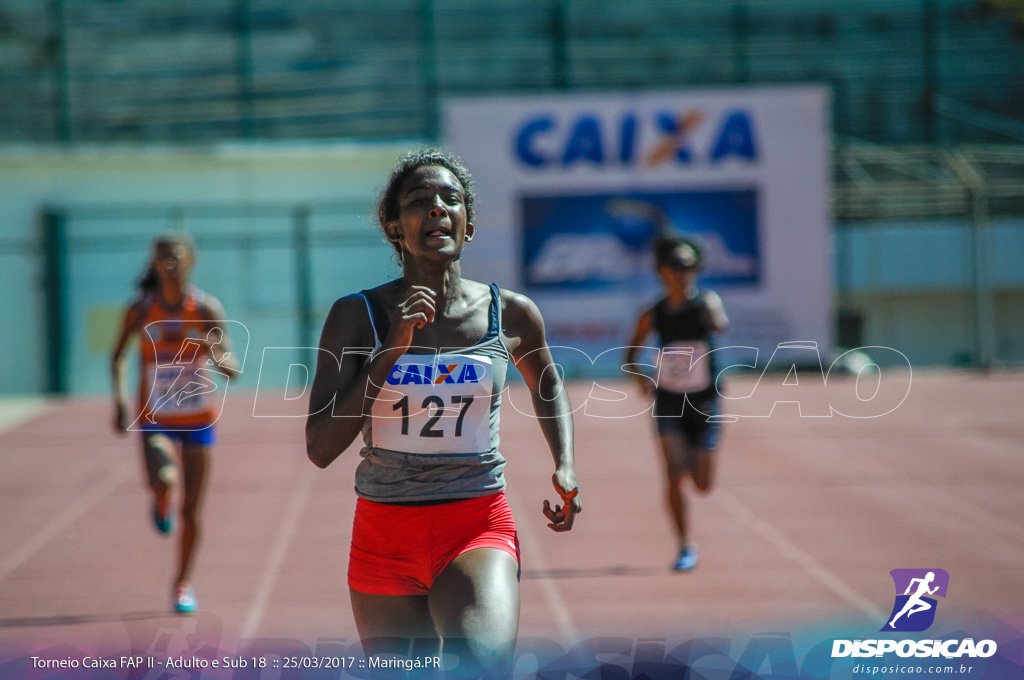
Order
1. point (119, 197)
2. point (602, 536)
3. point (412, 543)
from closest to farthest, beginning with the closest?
point (412, 543)
point (602, 536)
point (119, 197)

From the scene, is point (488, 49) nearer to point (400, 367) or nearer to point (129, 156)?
point (129, 156)

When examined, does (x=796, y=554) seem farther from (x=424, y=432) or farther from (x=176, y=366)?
(x=424, y=432)

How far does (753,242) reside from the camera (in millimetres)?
18266

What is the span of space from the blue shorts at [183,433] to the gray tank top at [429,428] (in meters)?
3.09

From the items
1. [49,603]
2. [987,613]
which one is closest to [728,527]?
[987,613]

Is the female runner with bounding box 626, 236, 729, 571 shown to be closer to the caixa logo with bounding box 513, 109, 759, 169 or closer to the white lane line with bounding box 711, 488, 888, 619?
the white lane line with bounding box 711, 488, 888, 619

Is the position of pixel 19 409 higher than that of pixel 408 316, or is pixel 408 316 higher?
pixel 408 316

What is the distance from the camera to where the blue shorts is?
6027 mm

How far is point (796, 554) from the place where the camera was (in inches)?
283

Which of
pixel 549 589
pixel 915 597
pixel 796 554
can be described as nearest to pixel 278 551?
pixel 549 589

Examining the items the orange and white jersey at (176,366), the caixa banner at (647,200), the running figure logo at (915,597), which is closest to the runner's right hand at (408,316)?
the orange and white jersey at (176,366)

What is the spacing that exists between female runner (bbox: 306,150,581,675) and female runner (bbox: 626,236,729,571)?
3.59 m

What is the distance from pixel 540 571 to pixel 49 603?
2855mm

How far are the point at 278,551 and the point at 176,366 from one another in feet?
6.40
